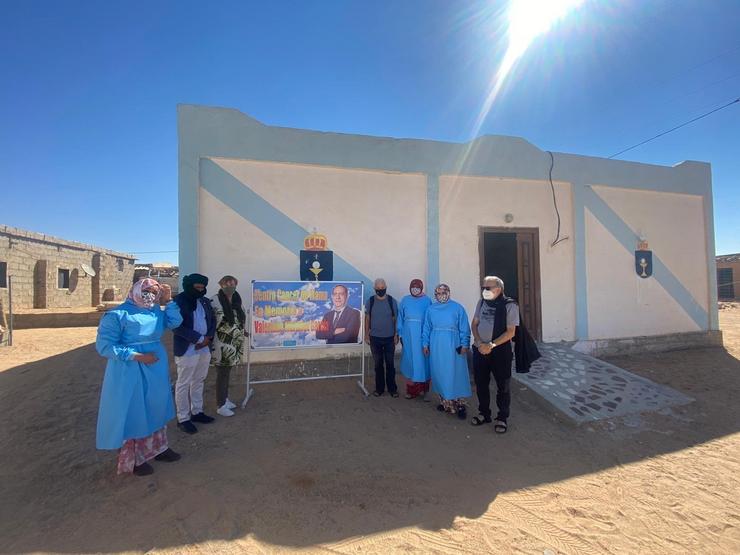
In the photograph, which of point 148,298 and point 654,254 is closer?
point 148,298

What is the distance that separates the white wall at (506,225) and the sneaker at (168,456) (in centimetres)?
457

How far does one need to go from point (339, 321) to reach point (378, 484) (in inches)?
102

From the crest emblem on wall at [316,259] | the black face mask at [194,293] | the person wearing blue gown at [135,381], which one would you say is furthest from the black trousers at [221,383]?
the crest emblem on wall at [316,259]

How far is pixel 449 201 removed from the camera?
6.39 meters

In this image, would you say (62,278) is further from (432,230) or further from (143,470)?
(432,230)

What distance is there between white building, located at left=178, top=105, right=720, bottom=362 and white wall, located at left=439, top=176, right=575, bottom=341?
0.07 feet

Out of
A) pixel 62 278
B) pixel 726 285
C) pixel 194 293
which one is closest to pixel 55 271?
pixel 62 278

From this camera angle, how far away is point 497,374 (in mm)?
3916

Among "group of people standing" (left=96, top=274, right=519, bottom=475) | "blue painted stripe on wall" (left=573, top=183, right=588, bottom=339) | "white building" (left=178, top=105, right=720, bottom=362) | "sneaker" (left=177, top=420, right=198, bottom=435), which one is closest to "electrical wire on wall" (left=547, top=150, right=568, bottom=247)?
"white building" (left=178, top=105, right=720, bottom=362)

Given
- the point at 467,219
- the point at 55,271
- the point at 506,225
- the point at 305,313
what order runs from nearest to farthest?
the point at 305,313 → the point at 467,219 → the point at 506,225 → the point at 55,271

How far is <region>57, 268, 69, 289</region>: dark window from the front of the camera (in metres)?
17.5

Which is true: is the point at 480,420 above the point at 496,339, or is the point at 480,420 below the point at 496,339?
below

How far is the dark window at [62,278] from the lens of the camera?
57.4ft

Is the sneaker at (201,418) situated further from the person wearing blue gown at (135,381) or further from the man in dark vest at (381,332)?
the man in dark vest at (381,332)
